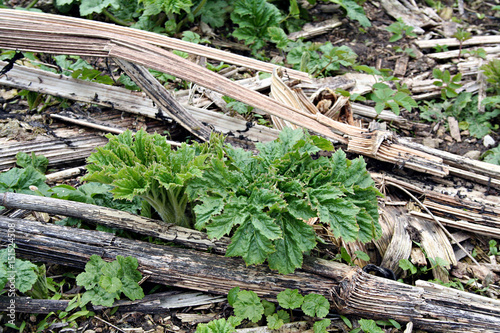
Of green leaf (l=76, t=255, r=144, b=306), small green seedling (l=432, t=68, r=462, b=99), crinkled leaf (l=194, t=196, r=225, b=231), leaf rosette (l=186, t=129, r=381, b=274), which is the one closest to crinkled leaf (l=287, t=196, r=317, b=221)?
leaf rosette (l=186, t=129, r=381, b=274)

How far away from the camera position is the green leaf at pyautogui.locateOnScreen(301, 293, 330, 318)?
2.57 m

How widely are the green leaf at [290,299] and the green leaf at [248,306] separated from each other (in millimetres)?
131

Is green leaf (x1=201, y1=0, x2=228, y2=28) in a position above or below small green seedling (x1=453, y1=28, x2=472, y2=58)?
above

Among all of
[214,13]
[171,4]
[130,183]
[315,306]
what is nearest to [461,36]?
[214,13]

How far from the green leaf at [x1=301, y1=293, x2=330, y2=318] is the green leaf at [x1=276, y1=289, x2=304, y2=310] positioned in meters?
0.05

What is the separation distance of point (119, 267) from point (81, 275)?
231mm

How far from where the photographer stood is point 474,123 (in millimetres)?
4336

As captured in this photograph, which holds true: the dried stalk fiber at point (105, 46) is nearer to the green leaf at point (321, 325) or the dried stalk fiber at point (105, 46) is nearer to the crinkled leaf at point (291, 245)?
the crinkled leaf at point (291, 245)

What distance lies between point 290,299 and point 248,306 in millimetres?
265

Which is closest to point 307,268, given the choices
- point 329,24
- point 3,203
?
point 3,203

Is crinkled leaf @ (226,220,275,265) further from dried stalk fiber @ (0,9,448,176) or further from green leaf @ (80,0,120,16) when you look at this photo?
green leaf @ (80,0,120,16)

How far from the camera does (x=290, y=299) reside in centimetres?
259

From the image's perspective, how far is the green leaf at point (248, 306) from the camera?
99.4 inches

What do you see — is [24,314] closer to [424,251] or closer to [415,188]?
[424,251]
